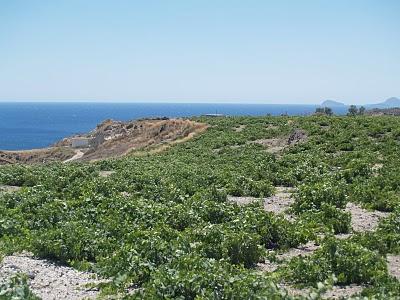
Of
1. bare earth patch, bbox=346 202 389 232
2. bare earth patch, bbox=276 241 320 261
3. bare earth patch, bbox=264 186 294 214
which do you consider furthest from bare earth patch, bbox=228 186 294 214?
bare earth patch, bbox=276 241 320 261

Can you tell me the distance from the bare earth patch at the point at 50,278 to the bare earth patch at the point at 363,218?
7.19 meters

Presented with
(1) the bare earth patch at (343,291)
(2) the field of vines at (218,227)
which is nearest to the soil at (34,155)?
(2) the field of vines at (218,227)

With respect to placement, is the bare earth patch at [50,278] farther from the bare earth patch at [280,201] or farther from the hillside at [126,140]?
the hillside at [126,140]

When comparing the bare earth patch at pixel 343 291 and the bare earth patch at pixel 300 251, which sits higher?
the bare earth patch at pixel 343 291

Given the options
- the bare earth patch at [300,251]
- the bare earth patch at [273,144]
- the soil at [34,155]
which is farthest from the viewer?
the soil at [34,155]

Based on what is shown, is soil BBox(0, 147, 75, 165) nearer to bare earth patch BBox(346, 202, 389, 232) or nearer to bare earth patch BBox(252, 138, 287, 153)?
bare earth patch BBox(252, 138, 287, 153)

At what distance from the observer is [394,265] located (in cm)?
1012

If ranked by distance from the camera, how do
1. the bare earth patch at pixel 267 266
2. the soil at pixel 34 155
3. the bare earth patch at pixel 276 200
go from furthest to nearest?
1. the soil at pixel 34 155
2. the bare earth patch at pixel 276 200
3. the bare earth patch at pixel 267 266

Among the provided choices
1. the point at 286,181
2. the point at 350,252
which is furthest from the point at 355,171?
the point at 350,252

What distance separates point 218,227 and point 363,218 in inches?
205

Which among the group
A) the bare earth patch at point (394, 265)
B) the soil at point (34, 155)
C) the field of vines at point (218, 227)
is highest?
the field of vines at point (218, 227)

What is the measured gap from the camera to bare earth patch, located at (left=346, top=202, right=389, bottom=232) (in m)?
13.3

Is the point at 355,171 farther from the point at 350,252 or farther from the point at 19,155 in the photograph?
the point at 19,155

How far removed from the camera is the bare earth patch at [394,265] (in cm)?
964
